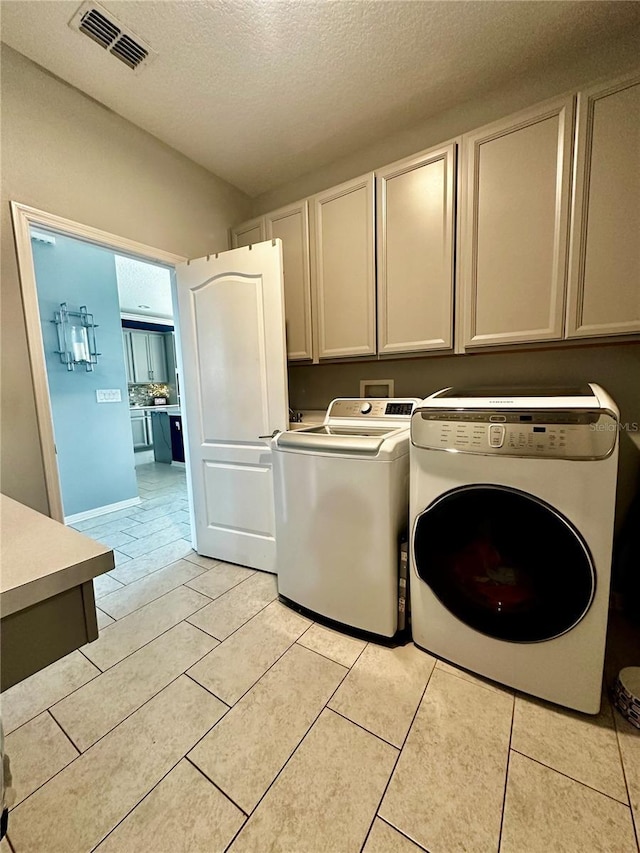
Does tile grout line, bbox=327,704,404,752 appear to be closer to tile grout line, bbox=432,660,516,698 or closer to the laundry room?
the laundry room

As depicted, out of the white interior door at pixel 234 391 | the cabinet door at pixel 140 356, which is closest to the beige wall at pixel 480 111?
the white interior door at pixel 234 391

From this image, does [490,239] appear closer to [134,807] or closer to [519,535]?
[519,535]

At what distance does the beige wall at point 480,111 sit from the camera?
5.04 ft

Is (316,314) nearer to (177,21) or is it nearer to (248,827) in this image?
(177,21)

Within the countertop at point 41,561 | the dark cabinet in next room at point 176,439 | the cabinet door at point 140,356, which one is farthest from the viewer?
the cabinet door at point 140,356

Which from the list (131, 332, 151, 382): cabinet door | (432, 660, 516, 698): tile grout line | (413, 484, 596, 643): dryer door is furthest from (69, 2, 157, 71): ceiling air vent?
(131, 332, 151, 382): cabinet door

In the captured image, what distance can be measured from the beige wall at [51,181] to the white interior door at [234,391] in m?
0.43

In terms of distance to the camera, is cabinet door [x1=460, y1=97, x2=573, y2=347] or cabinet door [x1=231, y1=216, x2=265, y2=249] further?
cabinet door [x1=231, y1=216, x2=265, y2=249]

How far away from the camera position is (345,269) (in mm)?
2023

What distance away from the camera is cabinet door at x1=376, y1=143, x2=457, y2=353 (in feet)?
5.57

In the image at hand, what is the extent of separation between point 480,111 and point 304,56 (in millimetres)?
953

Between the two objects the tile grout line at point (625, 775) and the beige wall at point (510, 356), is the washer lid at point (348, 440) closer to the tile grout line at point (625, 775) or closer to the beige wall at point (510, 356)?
the beige wall at point (510, 356)

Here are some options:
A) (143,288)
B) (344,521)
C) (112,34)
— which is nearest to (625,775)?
(344,521)

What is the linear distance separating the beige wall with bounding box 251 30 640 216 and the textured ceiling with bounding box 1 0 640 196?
43 mm
